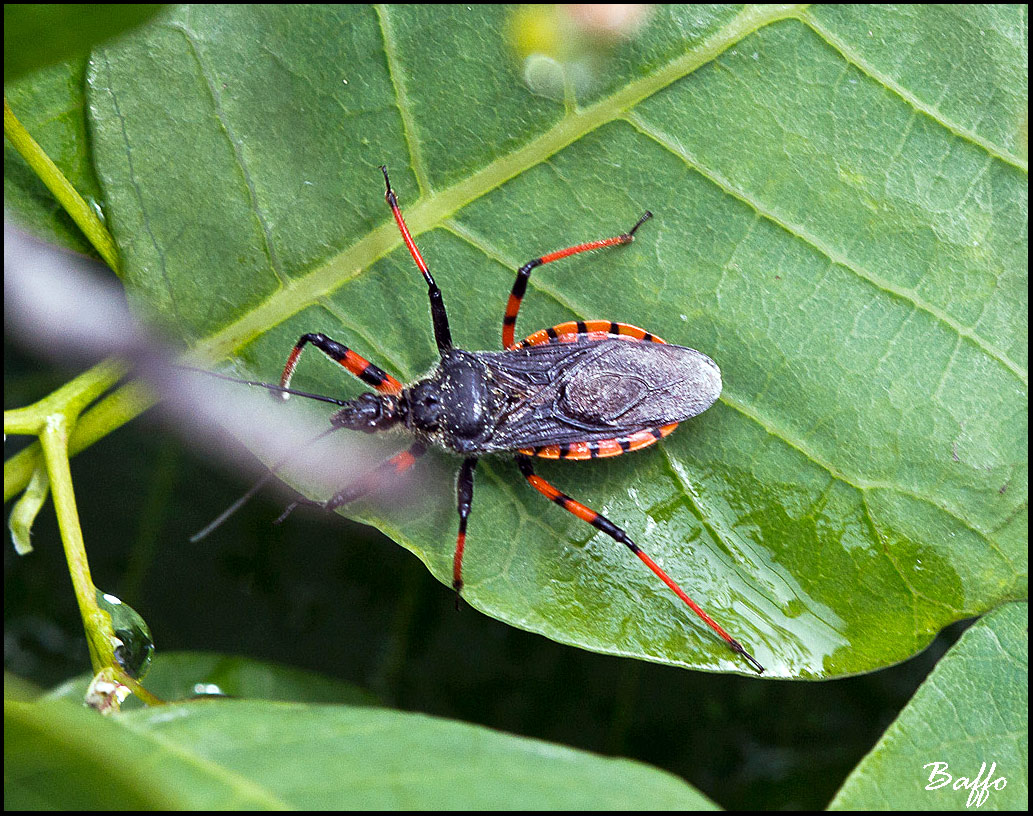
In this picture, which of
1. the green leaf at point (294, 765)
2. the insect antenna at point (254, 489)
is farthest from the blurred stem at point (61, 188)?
the green leaf at point (294, 765)

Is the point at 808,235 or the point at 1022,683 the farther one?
the point at 808,235

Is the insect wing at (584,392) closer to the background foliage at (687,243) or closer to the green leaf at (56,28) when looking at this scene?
the background foliage at (687,243)

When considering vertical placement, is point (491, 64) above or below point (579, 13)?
below

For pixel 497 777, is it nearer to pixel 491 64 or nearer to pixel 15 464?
pixel 15 464

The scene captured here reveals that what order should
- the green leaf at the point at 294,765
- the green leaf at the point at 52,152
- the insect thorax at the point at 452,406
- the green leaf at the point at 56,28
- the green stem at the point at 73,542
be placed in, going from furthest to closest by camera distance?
the insect thorax at the point at 452,406 < the green leaf at the point at 52,152 < the green stem at the point at 73,542 < the green leaf at the point at 294,765 < the green leaf at the point at 56,28

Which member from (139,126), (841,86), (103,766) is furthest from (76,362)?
(841,86)

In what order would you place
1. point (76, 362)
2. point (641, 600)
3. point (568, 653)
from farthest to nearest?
point (568, 653)
point (76, 362)
point (641, 600)

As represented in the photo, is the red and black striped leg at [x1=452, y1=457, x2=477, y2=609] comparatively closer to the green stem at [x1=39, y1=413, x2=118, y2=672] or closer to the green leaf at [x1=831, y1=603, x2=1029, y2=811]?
the green stem at [x1=39, y1=413, x2=118, y2=672]
